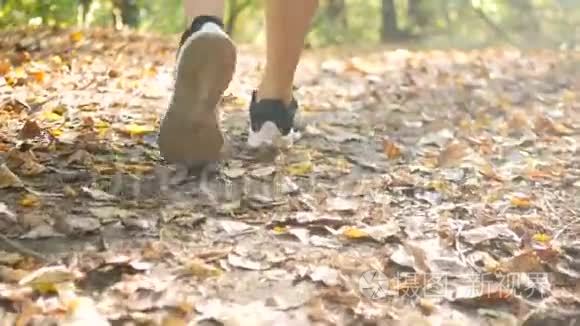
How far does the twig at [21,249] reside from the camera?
1.49 metres

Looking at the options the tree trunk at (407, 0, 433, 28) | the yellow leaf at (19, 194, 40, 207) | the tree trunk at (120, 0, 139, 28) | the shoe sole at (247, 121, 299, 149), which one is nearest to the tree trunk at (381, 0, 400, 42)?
the tree trunk at (407, 0, 433, 28)

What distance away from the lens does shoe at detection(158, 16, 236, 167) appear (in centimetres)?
182

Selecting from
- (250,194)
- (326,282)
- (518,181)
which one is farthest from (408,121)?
(326,282)

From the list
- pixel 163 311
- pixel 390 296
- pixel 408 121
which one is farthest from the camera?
pixel 408 121

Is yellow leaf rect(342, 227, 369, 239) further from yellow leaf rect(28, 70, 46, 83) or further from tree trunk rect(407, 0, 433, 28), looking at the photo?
tree trunk rect(407, 0, 433, 28)

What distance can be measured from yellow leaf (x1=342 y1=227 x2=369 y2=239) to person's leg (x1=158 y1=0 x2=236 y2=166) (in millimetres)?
426

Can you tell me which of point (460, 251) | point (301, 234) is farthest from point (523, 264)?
point (301, 234)

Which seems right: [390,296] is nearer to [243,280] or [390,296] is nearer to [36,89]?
[243,280]

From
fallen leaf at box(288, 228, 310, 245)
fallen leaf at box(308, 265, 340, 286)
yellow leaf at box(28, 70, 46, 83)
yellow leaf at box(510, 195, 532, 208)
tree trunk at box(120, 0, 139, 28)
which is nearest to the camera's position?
fallen leaf at box(308, 265, 340, 286)

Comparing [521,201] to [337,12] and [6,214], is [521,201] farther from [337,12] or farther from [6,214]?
[337,12]

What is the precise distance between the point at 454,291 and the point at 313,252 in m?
0.30

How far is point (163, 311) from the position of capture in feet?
4.28

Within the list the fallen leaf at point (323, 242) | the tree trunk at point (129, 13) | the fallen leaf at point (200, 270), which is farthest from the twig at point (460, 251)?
the tree trunk at point (129, 13)

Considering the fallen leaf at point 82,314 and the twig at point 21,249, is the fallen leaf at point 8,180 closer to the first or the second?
the twig at point 21,249
